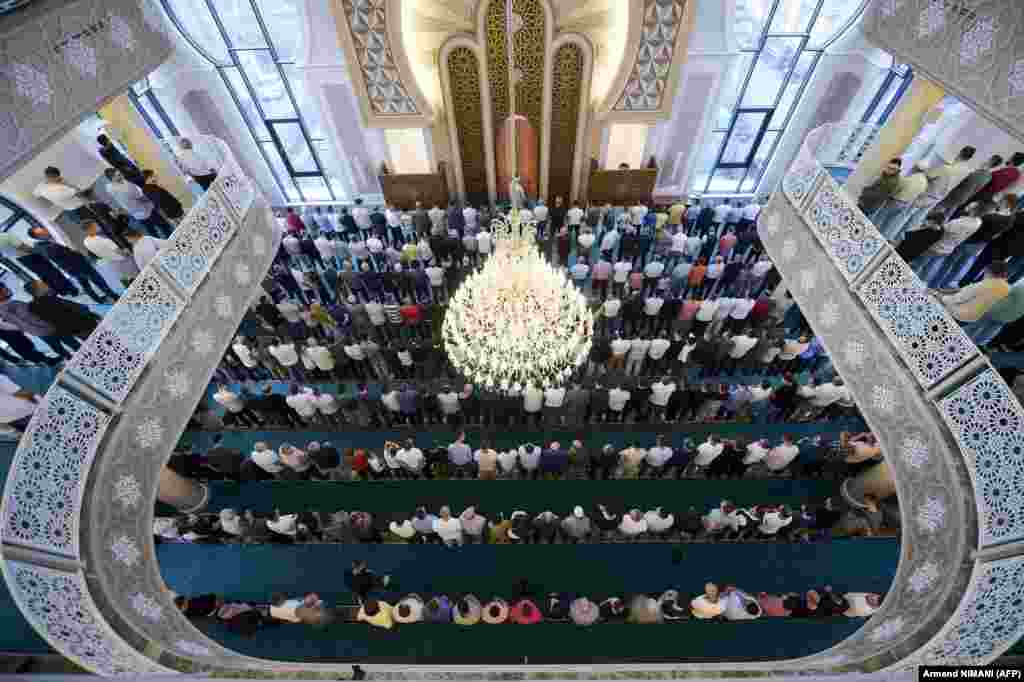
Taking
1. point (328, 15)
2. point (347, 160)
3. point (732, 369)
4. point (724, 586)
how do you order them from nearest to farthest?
point (724, 586), point (732, 369), point (328, 15), point (347, 160)

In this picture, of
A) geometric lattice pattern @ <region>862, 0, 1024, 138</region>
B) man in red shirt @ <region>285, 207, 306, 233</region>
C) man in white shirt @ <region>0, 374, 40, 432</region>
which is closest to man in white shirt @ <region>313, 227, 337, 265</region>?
man in red shirt @ <region>285, 207, 306, 233</region>

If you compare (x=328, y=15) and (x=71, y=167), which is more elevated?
(x=328, y=15)

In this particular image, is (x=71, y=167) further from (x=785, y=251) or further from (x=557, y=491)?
(x=785, y=251)

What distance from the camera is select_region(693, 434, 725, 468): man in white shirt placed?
586 centimetres

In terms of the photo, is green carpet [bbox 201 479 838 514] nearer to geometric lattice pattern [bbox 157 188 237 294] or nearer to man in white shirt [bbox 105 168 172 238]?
geometric lattice pattern [bbox 157 188 237 294]

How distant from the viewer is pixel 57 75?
504 cm

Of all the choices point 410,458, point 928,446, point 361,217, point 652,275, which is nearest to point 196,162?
point 361,217

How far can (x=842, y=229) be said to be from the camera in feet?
17.6

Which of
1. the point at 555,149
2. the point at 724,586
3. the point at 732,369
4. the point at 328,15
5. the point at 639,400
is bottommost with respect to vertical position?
the point at 724,586

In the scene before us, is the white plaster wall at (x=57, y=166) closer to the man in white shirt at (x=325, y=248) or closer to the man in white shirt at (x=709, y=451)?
the man in white shirt at (x=325, y=248)

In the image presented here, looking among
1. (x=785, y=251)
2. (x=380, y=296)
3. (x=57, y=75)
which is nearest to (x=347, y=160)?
(x=380, y=296)

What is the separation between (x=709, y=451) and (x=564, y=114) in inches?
243

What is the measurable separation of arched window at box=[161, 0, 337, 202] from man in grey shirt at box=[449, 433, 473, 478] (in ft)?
22.3

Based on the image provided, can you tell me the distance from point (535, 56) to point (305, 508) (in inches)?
298
